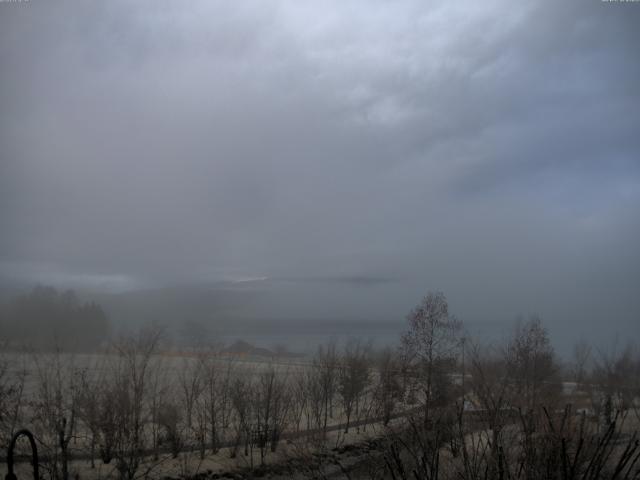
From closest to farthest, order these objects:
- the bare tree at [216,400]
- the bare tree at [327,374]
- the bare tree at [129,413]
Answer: the bare tree at [129,413]
the bare tree at [216,400]
the bare tree at [327,374]

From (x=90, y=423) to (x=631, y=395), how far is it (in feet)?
163

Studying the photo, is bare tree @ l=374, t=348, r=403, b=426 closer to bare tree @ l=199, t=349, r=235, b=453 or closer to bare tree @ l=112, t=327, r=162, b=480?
bare tree @ l=199, t=349, r=235, b=453

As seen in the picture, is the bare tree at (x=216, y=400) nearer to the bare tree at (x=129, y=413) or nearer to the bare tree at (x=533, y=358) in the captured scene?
the bare tree at (x=129, y=413)

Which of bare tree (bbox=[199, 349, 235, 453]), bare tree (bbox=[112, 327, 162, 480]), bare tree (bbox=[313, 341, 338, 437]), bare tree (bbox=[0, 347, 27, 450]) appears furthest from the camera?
bare tree (bbox=[313, 341, 338, 437])

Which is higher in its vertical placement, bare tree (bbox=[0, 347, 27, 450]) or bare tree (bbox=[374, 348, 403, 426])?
bare tree (bbox=[0, 347, 27, 450])

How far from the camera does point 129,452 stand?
105 feet

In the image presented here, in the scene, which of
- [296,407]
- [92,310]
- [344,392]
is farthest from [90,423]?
[92,310]

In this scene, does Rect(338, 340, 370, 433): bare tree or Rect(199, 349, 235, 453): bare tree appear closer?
Rect(199, 349, 235, 453): bare tree

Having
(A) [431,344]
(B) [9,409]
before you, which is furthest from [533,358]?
(B) [9,409]

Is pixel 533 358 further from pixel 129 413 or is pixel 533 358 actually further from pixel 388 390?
pixel 129 413

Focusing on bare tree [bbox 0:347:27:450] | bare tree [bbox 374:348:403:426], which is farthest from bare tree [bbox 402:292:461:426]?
bare tree [bbox 0:347:27:450]

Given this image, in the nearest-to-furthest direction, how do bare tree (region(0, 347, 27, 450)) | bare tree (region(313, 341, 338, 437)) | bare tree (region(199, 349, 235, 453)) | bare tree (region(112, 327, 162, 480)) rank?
1. bare tree (region(0, 347, 27, 450))
2. bare tree (region(112, 327, 162, 480))
3. bare tree (region(199, 349, 235, 453))
4. bare tree (region(313, 341, 338, 437))

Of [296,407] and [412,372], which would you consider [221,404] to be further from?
[412,372]

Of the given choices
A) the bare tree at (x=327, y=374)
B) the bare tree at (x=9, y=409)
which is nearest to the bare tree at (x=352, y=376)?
the bare tree at (x=327, y=374)
